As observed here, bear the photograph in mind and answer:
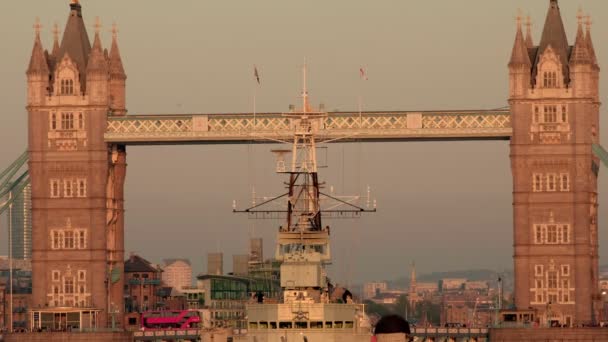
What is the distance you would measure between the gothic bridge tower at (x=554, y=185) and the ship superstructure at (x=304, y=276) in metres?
71.2

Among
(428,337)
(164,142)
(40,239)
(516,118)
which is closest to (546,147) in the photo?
(516,118)

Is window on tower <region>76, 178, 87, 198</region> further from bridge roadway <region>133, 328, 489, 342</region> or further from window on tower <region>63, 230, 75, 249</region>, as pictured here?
bridge roadway <region>133, 328, 489, 342</region>

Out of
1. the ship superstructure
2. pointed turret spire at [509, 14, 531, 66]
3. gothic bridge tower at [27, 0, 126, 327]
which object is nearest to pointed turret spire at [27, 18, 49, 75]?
gothic bridge tower at [27, 0, 126, 327]

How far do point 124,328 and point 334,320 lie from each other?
78.5m

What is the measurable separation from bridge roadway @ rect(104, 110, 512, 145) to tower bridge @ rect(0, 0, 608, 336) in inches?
2.9

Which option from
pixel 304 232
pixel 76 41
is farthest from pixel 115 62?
pixel 304 232

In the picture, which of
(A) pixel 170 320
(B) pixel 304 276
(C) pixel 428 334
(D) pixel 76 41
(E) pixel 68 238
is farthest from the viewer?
(A) pixel 170 320

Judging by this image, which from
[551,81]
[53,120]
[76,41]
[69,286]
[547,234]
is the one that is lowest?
[69,286]

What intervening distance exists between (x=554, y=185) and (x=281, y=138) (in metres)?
20.6

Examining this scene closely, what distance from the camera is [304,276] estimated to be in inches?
3477

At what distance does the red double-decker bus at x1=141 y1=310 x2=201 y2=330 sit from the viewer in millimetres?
178625

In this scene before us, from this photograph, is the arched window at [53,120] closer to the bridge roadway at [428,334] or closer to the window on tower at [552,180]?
the bridge roadway at [428,334]

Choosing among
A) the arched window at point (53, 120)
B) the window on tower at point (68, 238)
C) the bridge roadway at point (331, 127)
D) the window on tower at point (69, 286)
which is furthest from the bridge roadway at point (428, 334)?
the arched window at point (53, 120)

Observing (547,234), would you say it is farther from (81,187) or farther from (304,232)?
(304,232)
